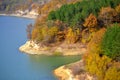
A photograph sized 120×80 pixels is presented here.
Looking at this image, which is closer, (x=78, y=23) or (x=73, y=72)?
(x=73, y=72)

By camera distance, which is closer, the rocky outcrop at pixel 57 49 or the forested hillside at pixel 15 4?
the rocky outcrop at pixel 57 49

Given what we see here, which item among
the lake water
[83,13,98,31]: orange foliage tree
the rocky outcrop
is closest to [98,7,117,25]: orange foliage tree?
[83,13,98,31]: orange foliage tree

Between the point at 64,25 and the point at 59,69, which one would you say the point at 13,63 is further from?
the point at 64,25

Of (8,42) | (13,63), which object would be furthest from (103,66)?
(8,42)

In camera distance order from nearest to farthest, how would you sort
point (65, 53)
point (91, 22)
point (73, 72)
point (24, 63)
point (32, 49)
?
point (73, 72) < point (24, 63) < point (65, 53) < point (91, 22) < point (32, 49)

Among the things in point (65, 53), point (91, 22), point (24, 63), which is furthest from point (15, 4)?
point (24, 63)

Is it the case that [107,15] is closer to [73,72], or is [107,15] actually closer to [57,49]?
[57,49]

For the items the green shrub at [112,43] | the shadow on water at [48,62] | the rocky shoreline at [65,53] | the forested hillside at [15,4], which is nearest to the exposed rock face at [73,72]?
the rocky shoreline at [65,53]

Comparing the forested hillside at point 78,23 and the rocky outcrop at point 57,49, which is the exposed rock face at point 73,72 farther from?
the rocky outcrop at point 57,49
